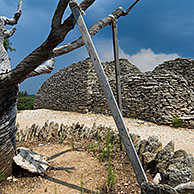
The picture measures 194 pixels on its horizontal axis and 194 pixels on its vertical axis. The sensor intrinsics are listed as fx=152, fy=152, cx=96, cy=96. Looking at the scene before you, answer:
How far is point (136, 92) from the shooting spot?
8.04m

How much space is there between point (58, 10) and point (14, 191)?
243 centimetres

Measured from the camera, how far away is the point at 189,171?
1.55m

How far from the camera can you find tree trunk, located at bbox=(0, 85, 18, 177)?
7.38ft

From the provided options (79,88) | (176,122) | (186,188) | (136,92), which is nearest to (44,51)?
(186,188)

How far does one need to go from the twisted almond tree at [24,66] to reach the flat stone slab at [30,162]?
129 millimetres

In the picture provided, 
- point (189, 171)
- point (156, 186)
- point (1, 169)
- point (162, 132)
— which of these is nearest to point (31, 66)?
point (1, 169)

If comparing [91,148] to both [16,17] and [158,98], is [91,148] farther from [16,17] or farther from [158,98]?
[158,98]

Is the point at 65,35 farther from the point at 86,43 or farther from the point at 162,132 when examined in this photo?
the point at 162,132

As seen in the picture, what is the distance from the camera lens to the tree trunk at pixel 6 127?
2248mm

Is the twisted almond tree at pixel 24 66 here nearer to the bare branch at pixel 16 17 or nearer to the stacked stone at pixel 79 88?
the bare branch at pixel 16 17

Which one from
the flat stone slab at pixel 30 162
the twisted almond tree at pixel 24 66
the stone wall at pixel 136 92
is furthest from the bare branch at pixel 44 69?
the stone wall at pixel 136 92

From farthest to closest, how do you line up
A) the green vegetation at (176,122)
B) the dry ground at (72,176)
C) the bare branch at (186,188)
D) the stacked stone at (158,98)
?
1. the stacked stone at (158,98)
2. the green vegetation at (176,122)
3. the dry ground at (72,176)
4. the bare branch at (186,188)

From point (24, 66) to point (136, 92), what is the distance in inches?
265

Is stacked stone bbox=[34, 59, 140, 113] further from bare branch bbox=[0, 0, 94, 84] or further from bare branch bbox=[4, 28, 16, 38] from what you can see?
bare branch bbox=[0, 0, 94, 84]
